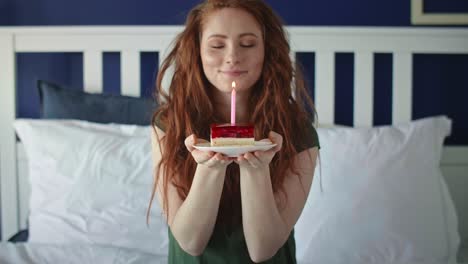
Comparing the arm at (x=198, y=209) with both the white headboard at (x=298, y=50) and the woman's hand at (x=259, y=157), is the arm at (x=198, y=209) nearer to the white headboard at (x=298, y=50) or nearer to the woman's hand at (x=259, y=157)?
the woman's hand at (x=259, y=157)

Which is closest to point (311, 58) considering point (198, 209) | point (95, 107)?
point (95, 107)

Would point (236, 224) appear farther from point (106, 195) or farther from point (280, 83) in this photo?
point (106, 195)

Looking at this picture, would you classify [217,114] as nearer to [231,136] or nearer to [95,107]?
[231,136]

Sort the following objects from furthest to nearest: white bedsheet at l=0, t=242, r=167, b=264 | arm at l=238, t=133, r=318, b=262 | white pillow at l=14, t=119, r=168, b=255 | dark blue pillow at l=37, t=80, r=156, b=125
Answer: dark blue pillow at l=37, t=80, r=156, b=125 < white pillow at l=14, t=119, r=168, b=255 < white bedsheet at l=0, t=242, r=167, b=264 < arm at l=238, t=133, r=318, b=262

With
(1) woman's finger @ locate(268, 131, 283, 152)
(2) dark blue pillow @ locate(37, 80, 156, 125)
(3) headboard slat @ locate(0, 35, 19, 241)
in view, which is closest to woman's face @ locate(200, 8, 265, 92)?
(1) woman's finger @ locate(268, 131, 283, 152)

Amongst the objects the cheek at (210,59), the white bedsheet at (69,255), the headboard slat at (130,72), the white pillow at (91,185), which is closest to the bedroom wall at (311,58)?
the headboard slat at (130,72)

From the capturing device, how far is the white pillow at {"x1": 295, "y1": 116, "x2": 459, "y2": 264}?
1529 mm

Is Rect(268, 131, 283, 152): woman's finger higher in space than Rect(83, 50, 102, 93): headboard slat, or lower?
lower

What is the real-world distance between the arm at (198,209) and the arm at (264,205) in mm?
49

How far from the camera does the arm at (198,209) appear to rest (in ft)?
3.20

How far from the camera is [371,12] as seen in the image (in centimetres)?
210

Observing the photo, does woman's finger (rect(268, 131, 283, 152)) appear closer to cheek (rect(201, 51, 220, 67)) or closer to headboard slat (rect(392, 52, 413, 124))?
cheek (rect(201, 51, 220, 67))

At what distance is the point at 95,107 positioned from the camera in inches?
75.2

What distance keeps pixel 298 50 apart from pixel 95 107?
761 mm
